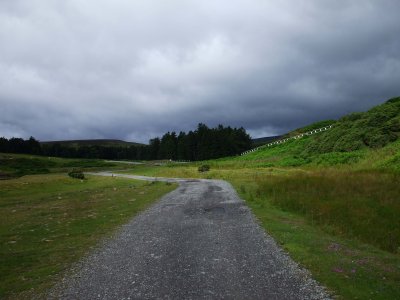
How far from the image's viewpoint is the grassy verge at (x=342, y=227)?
965 cm

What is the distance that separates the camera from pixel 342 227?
16.3 meters

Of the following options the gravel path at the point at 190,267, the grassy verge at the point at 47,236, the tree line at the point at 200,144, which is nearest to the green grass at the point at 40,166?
the tree line at the point at 200,144

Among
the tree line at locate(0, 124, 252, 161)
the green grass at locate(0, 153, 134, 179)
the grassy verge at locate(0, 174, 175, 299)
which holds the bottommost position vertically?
the grassy verge at locate(0, 174, 175, 299)

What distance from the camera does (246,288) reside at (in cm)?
906

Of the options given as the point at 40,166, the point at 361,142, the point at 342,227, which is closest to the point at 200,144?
the point at 40,166

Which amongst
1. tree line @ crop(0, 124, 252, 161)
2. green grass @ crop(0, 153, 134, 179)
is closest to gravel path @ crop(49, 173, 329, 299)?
green grass @ crop(0, 153, 134, 179)

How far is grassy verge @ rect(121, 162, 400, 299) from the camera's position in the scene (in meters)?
9.65

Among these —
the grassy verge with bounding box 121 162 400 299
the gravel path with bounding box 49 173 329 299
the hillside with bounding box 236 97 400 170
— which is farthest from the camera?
the hillside with bounding box 236 97 400 170

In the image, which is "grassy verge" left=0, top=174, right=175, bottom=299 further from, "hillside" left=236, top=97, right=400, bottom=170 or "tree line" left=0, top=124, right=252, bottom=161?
"tree line" left=0, top=124, right=252, bottom=161

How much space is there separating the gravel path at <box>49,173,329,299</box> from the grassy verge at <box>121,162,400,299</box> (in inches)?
32.0

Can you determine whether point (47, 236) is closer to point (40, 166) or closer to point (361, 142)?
point (361, 142)

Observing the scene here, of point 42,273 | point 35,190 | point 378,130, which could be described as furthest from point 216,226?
point 378,130

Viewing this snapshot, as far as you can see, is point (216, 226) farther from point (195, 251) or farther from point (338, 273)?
point (338, 273)

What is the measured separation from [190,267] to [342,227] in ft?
28.6
